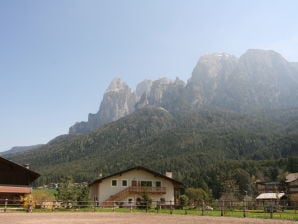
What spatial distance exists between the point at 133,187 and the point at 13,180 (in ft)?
55.9

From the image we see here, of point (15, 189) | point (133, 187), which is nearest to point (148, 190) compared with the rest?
point (133, 187)

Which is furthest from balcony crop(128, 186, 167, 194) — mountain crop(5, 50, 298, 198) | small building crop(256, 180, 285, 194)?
mountain crop(5, 50, 298, 198)

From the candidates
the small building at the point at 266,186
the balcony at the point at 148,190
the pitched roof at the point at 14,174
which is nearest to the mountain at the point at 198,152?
the small building at the point at 266,186

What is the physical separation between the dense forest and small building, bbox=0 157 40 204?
234 feet

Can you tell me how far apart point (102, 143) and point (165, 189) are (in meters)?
142

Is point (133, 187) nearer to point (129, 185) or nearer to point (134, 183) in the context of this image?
point (134, 183)

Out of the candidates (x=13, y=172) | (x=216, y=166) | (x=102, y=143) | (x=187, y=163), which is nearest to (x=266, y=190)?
(x=216, y=166)

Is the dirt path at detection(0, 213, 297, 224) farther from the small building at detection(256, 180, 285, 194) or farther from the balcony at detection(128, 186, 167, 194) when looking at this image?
the small building at detection(256, 180, 285, 194)

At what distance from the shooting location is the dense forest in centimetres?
12250

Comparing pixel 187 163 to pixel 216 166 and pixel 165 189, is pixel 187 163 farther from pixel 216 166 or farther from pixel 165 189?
pixel 165 189

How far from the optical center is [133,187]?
53625 millimetres

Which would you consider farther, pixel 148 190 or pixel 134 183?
pixel 134 183

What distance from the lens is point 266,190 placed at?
97688mm

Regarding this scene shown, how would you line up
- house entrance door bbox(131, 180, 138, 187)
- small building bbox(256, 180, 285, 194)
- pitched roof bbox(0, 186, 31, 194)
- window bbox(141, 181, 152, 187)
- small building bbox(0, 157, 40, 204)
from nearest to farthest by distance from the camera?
1. pitched roof bbox(0, 186, 31, 194)
2. small building bbox(0, 157, 40, 204)
3. house entrance door bbox(131, 180, 138, 187)
4. window bbox(141, 181, 152, 187)
5. small building bbox(256, 180, 285, 194)
